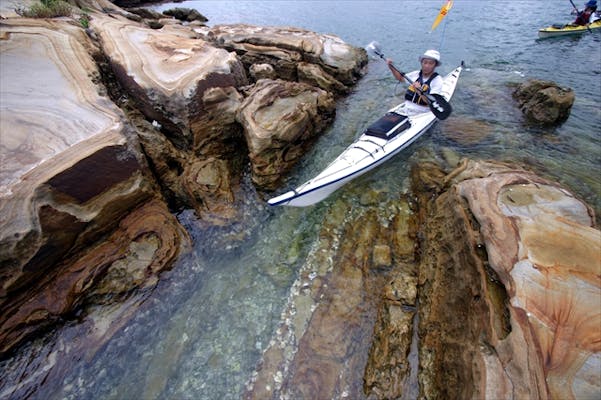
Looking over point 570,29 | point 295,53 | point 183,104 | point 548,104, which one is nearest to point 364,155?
point 183,104

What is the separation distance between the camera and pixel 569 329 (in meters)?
2.63

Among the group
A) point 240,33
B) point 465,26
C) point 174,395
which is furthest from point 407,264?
point 465,26

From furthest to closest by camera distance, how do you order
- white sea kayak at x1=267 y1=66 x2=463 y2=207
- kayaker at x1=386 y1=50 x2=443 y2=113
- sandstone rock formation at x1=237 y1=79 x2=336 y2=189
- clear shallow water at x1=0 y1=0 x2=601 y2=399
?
kayaker at x1=386 y1=50 x2=443 y2=113 → sandstone rock formation at x1=237 y1=79 x2=336 y2=189 → white sea kayak at x1=267 y1=66 x2=463 y2=207 → clear shallow water at x1=0 y1=0 x2=601 y2=399

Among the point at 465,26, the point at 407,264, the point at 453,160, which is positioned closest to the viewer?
the point at 407,264

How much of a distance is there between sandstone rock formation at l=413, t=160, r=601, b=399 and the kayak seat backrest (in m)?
2.63

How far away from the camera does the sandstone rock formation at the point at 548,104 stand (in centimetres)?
803

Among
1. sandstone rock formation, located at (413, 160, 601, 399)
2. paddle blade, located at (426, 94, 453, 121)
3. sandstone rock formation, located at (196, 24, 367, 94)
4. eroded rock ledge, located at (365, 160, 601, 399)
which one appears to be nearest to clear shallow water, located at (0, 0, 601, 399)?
paddle blade, located at (426, 94, 453, 121)

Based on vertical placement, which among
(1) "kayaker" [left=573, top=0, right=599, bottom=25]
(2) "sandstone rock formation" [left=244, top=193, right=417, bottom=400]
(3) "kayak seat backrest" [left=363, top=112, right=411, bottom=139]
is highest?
(1) "kayaker" [left=573, top=0, right=599, bottom=25]

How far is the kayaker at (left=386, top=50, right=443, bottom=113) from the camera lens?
7133mm

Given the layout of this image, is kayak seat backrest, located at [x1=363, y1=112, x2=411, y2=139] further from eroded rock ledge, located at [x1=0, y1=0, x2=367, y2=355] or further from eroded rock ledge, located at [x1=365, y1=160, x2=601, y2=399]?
eroded rock ledge, located at [x1=365, y1=160, x2=601, y2=399]

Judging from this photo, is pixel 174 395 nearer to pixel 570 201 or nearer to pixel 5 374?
pixel 5 374

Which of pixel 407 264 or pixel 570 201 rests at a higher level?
pixel 570 201

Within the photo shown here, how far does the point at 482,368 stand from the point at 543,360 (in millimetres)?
497

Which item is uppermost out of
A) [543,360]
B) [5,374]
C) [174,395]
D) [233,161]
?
[543,360]
